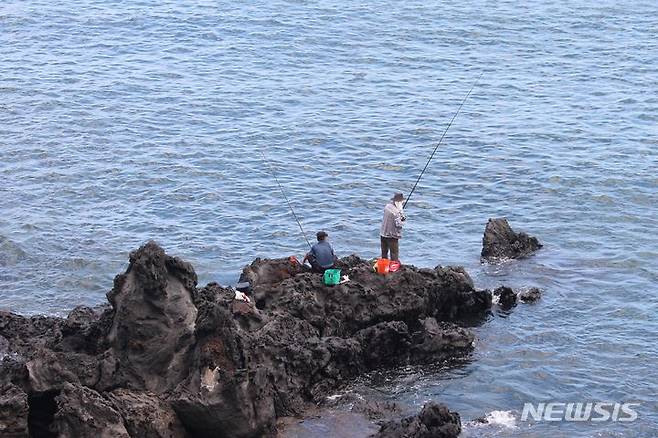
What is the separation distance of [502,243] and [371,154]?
33.6 ft

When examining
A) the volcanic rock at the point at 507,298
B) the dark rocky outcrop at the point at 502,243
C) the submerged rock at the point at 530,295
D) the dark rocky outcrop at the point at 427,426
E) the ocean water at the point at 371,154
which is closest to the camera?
the dark rocky outcrop at the point at 427,426

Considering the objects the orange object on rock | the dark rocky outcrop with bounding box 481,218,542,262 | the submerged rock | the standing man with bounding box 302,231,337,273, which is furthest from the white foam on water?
the dark rocky outcrop with bounding box 481,218,542,262

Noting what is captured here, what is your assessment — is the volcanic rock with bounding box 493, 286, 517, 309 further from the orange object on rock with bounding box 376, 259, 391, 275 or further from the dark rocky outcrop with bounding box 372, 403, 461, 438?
the dark rocky outcrop with bounding box 372, 403, 461, 438

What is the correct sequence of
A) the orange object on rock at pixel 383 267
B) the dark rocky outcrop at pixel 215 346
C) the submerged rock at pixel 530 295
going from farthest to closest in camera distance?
1. the submerged rock at pixel 530 295
2. the orange object on rock at pixel 383 267
3. the dark rocky outcrop at pixel 215 346

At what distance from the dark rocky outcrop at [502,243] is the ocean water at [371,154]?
0.38 metres

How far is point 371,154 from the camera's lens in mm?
40469

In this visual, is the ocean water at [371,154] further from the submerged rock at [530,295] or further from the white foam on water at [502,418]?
the submerged rock at [530,295]

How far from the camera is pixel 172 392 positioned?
20172mm

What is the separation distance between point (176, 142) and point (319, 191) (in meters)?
7.38

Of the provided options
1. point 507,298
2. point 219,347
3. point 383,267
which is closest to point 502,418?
point 383,267

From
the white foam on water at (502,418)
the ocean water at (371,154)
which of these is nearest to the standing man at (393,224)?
the ocean water at (371,154)

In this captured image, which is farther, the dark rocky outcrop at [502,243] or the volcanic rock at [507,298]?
the dark rocky outcrop at [502,243]

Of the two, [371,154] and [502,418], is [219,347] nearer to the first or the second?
[502,418]

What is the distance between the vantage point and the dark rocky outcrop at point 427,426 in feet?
65.6
